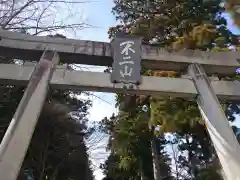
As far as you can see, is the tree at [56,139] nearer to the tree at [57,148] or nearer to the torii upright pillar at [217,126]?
the tree at [57,148]

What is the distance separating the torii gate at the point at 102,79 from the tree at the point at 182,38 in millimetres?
2719

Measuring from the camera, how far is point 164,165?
68.1 feet

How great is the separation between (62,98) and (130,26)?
19.7 feet

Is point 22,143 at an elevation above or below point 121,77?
below

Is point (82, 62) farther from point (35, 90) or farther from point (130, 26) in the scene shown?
point (130, 26)

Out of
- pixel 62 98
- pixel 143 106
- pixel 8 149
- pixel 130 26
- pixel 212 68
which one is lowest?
pixel 8 149

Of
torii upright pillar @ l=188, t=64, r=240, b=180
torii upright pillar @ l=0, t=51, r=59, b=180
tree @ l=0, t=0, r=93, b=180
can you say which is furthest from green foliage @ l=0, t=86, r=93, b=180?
torii upright pillar @ l=188, t=64, r=240, b=180

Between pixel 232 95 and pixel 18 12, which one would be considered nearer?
pixel 18 12

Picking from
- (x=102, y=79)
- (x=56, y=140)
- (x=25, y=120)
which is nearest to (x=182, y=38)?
(x=102, y=79)

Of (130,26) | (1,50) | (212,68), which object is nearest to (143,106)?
(130,26)

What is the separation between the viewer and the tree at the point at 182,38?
1021 cm

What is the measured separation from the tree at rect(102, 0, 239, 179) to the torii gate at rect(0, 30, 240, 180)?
2719mm

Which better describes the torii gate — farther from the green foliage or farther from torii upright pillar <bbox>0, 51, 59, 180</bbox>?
the green foliage

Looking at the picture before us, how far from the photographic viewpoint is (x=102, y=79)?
572 centimetres
